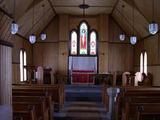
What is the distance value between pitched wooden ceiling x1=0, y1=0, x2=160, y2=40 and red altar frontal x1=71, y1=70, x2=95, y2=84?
138 inches

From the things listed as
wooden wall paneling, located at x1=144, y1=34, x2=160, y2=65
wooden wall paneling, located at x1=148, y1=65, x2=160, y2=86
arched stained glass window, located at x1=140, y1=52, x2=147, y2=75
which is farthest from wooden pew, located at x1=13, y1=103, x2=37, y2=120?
arched stained glass window, located at x1=140, y1=52, x2=147, y2=75

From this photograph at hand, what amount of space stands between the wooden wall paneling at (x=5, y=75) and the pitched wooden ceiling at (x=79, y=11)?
27.4 ft

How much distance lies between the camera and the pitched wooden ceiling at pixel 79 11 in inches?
512

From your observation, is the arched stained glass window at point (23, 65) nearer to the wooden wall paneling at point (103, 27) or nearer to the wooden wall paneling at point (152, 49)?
the wooden wall paneling at point (103, 27)

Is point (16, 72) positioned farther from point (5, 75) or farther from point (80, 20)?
point (5, 75)

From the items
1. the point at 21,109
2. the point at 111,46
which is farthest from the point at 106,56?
the point at 21,109

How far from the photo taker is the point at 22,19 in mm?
14891

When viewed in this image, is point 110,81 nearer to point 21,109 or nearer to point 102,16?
point 102,16

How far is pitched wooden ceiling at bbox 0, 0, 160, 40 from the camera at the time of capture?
1301cm

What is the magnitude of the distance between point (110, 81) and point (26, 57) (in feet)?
16.7

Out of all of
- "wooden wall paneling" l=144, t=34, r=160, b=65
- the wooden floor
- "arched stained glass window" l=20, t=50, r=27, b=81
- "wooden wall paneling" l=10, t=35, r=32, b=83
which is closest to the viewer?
the wooden floor

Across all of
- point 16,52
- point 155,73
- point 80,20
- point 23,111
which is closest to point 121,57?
point 80,20

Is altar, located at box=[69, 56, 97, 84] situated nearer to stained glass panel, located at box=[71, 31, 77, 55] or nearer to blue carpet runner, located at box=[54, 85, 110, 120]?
stained glass panel, located at box=[71, 31, 77, 55]

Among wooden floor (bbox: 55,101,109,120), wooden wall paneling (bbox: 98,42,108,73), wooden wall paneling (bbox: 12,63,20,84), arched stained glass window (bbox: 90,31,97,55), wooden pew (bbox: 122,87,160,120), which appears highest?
arched stained glass window (bbox: 90,31,97,55)
